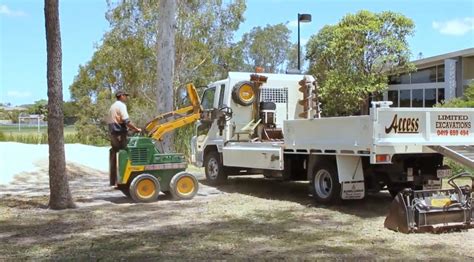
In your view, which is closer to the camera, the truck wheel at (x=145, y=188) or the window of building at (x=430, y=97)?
the truck wheel at (x=145, y=188)

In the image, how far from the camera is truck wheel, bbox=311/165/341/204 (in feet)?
32.8

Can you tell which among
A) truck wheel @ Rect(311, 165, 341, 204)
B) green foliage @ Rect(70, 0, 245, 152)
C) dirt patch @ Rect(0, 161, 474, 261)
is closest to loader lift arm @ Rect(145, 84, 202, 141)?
dirt patch @ Rect(0, 161, 474, 261)

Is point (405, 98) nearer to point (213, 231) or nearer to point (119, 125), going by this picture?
point (119, 125)

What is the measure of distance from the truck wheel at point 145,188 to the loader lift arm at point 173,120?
102cm

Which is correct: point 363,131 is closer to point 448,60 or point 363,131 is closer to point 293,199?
point 293,199

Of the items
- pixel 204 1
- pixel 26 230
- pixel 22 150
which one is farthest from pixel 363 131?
pixel 204 1

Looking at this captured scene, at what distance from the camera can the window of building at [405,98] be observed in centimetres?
3341

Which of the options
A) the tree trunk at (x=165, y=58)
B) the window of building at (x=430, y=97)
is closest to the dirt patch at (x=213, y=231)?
the tree trunk at (x=165, y=58)

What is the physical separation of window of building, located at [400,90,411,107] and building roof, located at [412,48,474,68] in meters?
1.73

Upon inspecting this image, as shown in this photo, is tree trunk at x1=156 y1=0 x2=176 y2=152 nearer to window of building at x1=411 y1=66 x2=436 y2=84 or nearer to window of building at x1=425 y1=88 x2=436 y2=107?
window of building at x1=425 y1=88 x2=436 y2=107

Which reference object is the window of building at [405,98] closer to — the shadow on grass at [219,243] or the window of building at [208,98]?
the window of building at [208,98]

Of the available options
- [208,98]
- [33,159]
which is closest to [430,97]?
[208,98]

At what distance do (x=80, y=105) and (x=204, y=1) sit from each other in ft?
47.4

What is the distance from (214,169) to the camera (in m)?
14.0
